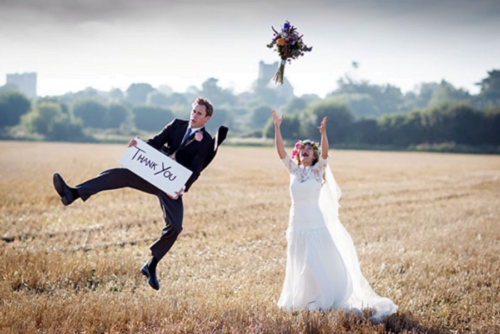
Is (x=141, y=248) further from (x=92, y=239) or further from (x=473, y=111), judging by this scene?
(x=473, y=111)

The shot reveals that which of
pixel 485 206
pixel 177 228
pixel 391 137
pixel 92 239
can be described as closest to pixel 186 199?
pixel 92 239

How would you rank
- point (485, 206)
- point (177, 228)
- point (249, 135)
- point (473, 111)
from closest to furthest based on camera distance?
point (177, 228) → point (485, 206) → point (473, 111) → point (249, 135)

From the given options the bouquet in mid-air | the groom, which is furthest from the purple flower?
the groom

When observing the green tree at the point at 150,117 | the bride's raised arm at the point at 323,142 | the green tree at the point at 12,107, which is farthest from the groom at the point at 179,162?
the green tree at the point at 150,117

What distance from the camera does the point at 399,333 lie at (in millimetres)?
6184

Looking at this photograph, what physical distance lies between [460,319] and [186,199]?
534 inches

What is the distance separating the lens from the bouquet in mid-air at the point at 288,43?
748cm

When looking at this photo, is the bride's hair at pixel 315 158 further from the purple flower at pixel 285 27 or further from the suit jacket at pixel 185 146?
the purple flower at pixel 285 27

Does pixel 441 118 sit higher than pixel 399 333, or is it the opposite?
pixel 441 118

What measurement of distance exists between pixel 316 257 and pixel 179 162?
2.27 m

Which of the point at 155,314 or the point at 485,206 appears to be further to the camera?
the point at 485,206

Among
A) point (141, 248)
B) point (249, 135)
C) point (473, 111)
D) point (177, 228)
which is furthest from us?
point (249, 135)

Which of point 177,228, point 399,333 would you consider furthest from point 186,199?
point 399,333

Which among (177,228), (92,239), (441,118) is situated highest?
(441,118)
